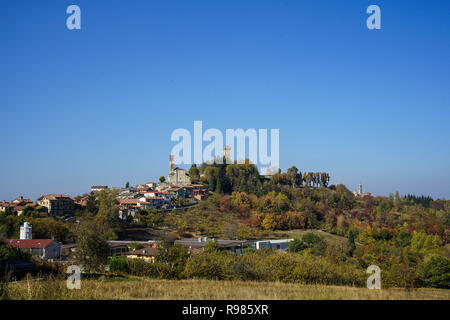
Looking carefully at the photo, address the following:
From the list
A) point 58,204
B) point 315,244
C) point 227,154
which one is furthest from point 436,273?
point 227,154

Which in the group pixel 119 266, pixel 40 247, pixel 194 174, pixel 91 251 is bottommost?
Answer: pixel 40 247

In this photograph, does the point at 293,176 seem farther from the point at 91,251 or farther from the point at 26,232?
the point at 91,251

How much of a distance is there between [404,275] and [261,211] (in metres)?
33.0

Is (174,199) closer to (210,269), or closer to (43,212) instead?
(43,212)

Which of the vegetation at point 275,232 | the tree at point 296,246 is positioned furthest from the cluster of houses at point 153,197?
the tree at point 296,246

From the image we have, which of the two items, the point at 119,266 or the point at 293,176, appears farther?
the point at 293,176

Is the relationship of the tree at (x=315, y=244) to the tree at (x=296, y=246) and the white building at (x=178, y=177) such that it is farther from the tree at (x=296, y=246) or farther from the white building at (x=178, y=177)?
the white building at (x=178, y=177)

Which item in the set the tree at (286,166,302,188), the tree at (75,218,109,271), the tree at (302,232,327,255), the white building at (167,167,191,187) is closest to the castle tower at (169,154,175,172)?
the white building at (167,167,191,187)

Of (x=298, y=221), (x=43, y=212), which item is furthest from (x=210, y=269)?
(x=298, y=221)

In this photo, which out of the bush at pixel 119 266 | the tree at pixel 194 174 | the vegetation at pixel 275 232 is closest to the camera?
the vegetation at pixel 275 232

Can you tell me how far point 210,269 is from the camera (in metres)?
17.0

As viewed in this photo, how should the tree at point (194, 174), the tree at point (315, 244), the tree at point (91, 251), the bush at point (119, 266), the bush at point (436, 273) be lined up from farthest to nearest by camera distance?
the tree at point (194, 174), the tree at point (315, 244), the bush at point (436, 273), the tree at point (91, 251), the bush at point (119, 266)

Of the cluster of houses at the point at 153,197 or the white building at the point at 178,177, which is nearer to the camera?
the cluster of houses at the point at 153,197

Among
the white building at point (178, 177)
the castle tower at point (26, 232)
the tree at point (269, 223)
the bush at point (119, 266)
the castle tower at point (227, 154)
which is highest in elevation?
the castle tower at point (227, 154)
